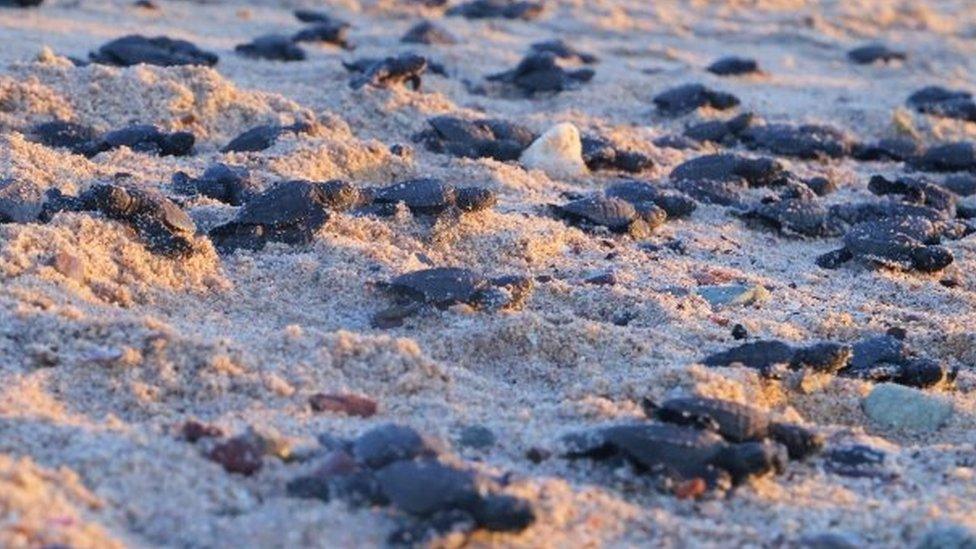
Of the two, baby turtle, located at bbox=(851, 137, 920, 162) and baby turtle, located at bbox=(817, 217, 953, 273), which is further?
baby turtle, located at bbox=(851, 137, 920, 162)

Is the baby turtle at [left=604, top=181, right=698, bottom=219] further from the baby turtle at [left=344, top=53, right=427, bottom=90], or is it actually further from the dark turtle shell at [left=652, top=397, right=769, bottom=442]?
the dark turtle shell at [left=652, top=397, right=769, bottom=442]

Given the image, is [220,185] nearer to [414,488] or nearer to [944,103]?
[414,488]

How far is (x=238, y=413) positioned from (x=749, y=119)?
3938mm

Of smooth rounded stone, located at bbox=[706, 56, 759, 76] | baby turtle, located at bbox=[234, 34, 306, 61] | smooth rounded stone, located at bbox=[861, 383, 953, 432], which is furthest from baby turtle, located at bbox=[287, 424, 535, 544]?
smooth rounded stone, located at bbox=[706, 56, 759, 76]

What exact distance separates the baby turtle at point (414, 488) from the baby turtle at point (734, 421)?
513 mm

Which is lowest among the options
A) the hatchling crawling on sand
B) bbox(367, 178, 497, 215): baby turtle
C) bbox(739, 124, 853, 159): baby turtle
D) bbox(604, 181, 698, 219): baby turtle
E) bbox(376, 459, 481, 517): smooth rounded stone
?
bbox(739, 124, 853, 159): baby turtle

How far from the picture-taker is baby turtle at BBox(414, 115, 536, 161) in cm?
542

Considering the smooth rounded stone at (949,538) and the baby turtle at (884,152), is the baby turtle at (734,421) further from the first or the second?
the baby turtle at (884,152)

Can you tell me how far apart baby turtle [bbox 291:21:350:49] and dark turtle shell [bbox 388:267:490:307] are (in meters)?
3.78

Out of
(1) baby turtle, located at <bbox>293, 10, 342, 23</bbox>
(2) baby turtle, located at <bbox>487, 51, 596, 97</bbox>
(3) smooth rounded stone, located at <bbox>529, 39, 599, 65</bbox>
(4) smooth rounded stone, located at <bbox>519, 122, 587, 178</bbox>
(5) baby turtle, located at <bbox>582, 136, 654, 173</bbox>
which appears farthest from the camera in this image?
(1) baby turtle, located at <bbox>293, 10, 342, 23</bbox>

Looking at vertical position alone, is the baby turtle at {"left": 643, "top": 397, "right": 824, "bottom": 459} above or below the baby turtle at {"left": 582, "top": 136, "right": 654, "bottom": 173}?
above

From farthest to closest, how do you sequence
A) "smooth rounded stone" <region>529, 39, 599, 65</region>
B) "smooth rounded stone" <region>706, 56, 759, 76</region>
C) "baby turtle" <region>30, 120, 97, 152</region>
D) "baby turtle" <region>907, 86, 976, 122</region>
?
"smooth rounded stone" <region>706, 56, 759, 76</region> < "smooth rounded stone" <region>529, 39, 599, 65</region> < "baby turtle" <region>907, 86, 976, 122</region> < "baby turtle" <region>30, 120, 97, 152</region>

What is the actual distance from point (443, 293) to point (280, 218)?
640mm

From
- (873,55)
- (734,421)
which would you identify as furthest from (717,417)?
(873,55)
